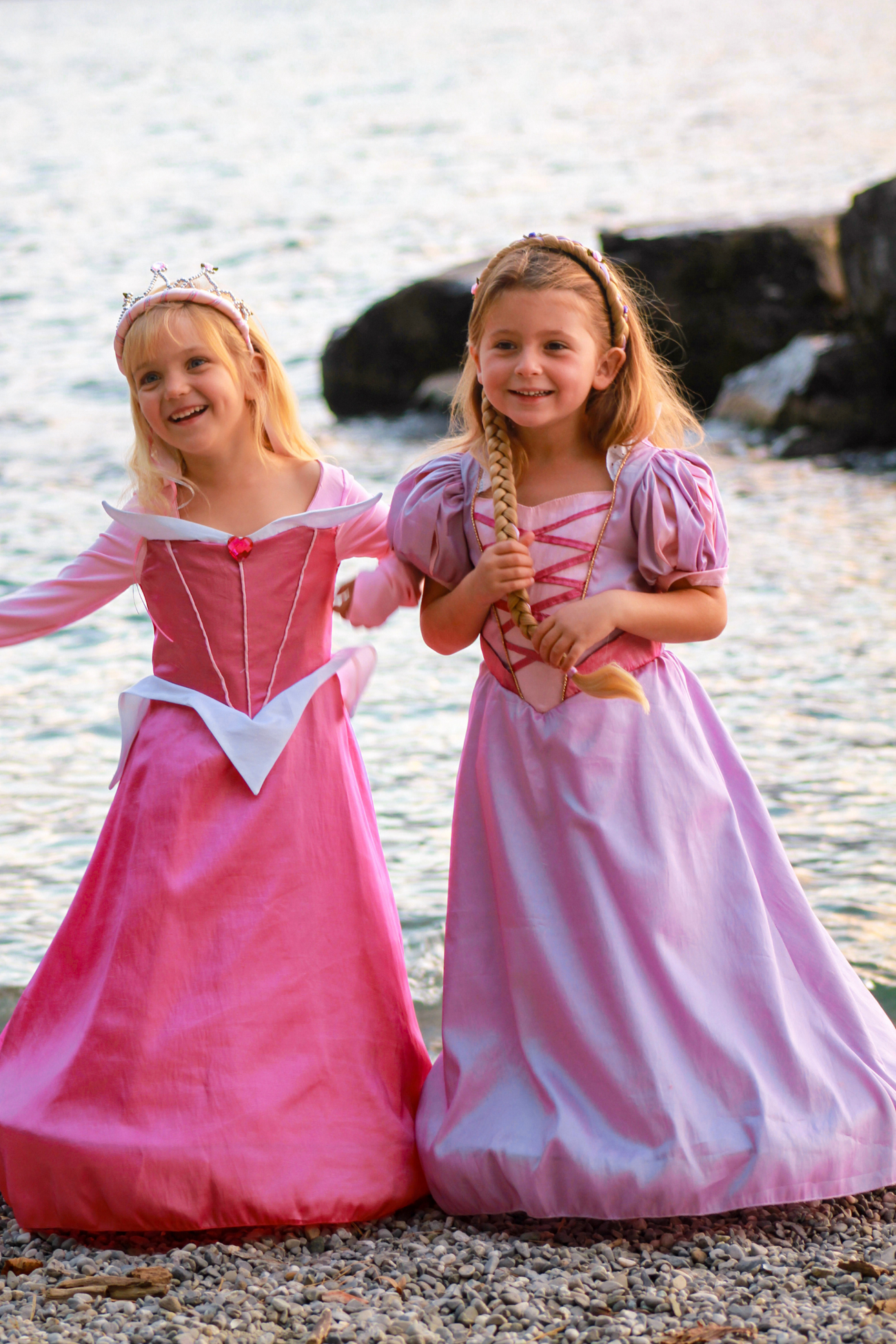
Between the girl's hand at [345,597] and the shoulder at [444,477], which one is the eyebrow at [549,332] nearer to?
the shoulder at [444,477]

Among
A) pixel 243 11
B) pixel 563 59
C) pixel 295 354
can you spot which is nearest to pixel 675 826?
pixel 295 354

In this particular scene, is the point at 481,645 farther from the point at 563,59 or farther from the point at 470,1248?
the point at 563,59

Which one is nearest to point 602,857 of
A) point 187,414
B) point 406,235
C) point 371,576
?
point 371,576

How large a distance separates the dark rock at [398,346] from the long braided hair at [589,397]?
914cm

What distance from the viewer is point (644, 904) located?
2328 mm

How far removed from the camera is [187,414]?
2459 mm

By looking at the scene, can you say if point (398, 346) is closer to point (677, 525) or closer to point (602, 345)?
point (602, 345)

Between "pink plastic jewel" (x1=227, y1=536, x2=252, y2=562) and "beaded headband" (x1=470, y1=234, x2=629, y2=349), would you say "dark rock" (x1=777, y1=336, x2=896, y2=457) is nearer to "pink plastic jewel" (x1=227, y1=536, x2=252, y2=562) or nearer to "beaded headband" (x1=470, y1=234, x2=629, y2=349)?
"beaded headband" (x1=470, y1=234, x2=629, y2=349)

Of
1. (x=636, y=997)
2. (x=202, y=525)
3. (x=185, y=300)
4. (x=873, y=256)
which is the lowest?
(x=636, y=997)

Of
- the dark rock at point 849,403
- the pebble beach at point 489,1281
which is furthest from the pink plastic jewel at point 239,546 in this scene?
the dark rock at point 849,403

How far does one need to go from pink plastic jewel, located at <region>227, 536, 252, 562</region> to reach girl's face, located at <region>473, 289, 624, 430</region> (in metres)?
0.46

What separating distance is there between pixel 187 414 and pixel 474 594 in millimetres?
558

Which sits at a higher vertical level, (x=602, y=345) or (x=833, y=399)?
(x=833, y=399)

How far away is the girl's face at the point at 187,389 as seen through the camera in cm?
244
